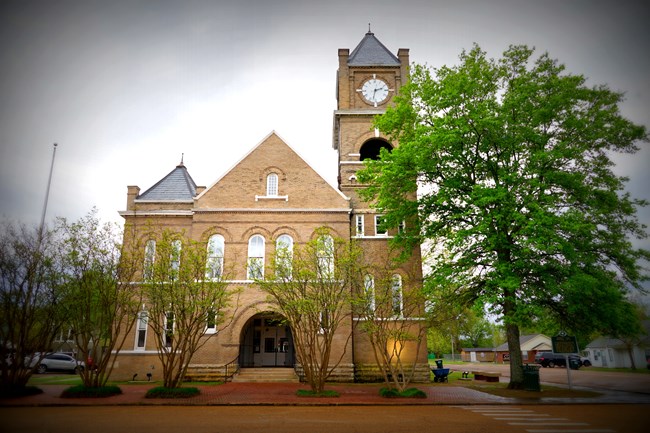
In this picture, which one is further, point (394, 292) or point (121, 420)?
point (394, 292)

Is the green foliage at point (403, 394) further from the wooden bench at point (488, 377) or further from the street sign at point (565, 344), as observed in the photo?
the wooden bench at point (488, 377)

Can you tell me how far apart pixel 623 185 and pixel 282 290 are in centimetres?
1740

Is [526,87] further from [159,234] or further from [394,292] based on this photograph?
[159,234]

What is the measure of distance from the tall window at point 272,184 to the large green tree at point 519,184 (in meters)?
7.99

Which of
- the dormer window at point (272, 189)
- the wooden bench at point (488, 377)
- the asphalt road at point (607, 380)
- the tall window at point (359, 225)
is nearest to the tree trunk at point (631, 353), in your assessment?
the asphalt road at point (607, 380)

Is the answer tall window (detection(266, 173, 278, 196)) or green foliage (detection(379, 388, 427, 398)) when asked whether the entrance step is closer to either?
green foliage (detection(379, 388, 427, 398))

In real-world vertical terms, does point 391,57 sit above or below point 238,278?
above

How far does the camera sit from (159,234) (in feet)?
90.7

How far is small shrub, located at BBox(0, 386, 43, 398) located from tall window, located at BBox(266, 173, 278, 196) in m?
16.0

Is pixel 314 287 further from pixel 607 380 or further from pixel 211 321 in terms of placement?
pixel 607 380

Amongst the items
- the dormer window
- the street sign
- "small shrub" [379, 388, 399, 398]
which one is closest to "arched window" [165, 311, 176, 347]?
the dormer window

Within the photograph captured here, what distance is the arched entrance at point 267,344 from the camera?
28.3 metres

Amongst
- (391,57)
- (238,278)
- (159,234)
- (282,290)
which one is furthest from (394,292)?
(391,57)

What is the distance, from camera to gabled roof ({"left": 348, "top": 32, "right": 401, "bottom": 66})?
31562 millimetres
